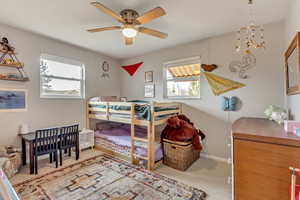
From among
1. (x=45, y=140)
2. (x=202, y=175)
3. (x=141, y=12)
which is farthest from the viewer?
(x=45, y=140)

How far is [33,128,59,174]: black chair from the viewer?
2.48 m

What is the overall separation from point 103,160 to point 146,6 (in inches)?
116

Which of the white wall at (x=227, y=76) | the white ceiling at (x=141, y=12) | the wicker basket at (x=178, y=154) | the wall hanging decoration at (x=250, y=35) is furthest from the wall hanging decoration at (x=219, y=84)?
the wicker basket at (x=178, y=154)

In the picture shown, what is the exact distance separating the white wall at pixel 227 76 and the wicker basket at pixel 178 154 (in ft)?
2.22

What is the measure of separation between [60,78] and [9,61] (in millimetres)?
926

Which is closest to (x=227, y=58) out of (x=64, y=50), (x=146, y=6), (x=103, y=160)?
(x=146, y=6)

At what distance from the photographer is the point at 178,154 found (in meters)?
2.66

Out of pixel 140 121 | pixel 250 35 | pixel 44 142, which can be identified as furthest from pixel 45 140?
pixel 250 35

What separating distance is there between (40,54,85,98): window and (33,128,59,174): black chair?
98 centimetres

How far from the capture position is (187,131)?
2.74 meters

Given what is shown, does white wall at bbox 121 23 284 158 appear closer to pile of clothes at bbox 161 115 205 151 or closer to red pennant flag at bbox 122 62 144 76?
red pennant flag at bbox 122 62 144 76

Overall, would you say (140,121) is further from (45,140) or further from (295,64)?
(295,64)

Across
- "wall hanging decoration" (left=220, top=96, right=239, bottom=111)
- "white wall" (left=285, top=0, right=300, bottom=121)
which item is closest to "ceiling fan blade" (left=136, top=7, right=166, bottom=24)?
"white wall" (left=285, top=0, right=300, bottom=121)

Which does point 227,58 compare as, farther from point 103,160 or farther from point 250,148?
point 103,160
